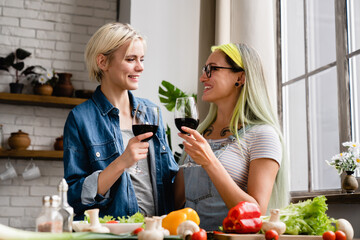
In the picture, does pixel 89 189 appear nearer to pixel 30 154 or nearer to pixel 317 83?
Result: pixel 317 83

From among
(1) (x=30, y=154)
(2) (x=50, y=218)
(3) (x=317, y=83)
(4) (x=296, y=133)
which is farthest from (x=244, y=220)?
(1) (x=30, y=154)

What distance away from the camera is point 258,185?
1479 mm

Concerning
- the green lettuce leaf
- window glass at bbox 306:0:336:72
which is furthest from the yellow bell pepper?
window glass at bbox 306:0:336:72

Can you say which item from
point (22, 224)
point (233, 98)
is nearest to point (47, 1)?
point (22, 224)

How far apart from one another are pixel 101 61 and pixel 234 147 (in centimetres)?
72

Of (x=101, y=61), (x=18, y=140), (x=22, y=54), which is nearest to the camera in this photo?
(x=101, y=61)

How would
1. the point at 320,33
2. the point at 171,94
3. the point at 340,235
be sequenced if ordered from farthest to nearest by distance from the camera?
1. the point at 171,94
2. the point at 320,33
3. the point at 340,235

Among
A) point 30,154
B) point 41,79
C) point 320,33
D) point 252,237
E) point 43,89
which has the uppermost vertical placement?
point 320,33

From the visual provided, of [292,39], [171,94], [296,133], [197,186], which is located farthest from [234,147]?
[171,94]

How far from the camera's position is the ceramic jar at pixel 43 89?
4695 mm

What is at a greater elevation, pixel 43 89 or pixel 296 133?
pixel 43 89

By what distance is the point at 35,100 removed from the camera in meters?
4.64

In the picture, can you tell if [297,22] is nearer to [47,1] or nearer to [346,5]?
[346,5]

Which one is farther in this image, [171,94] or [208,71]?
[171,94]
